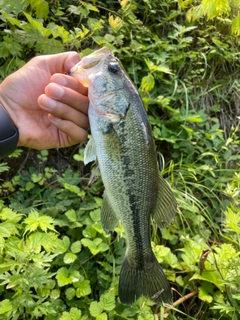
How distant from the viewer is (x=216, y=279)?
2.32 m

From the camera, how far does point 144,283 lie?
1.82 metres

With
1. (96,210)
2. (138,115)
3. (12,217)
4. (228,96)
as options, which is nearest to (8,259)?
(12,217)

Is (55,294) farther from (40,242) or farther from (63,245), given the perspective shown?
(40,242)

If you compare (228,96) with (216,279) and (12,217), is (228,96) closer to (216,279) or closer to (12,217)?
(216,279)

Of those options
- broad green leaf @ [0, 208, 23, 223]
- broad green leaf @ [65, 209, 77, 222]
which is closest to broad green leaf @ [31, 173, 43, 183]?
broad green leaf @ [65, 209, 77, 222]

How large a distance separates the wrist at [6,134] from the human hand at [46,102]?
0.22ft

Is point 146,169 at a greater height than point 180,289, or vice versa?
point 146,169

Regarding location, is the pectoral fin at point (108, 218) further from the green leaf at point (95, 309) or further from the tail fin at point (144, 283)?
the green leaf at point (95, 309)

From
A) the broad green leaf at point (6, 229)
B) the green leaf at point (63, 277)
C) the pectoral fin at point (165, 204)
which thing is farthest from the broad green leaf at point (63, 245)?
the pectoral fin at point (165, 204)

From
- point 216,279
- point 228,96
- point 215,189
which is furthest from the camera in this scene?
point 228,96

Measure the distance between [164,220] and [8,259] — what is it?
2.76 feet

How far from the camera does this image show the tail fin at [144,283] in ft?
5.93

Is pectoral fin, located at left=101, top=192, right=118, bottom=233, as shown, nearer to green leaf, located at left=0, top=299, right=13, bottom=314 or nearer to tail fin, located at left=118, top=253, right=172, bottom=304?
tail fin, located at left=118, top=253, right=172, bottom=304

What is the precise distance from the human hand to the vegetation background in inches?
16.8
